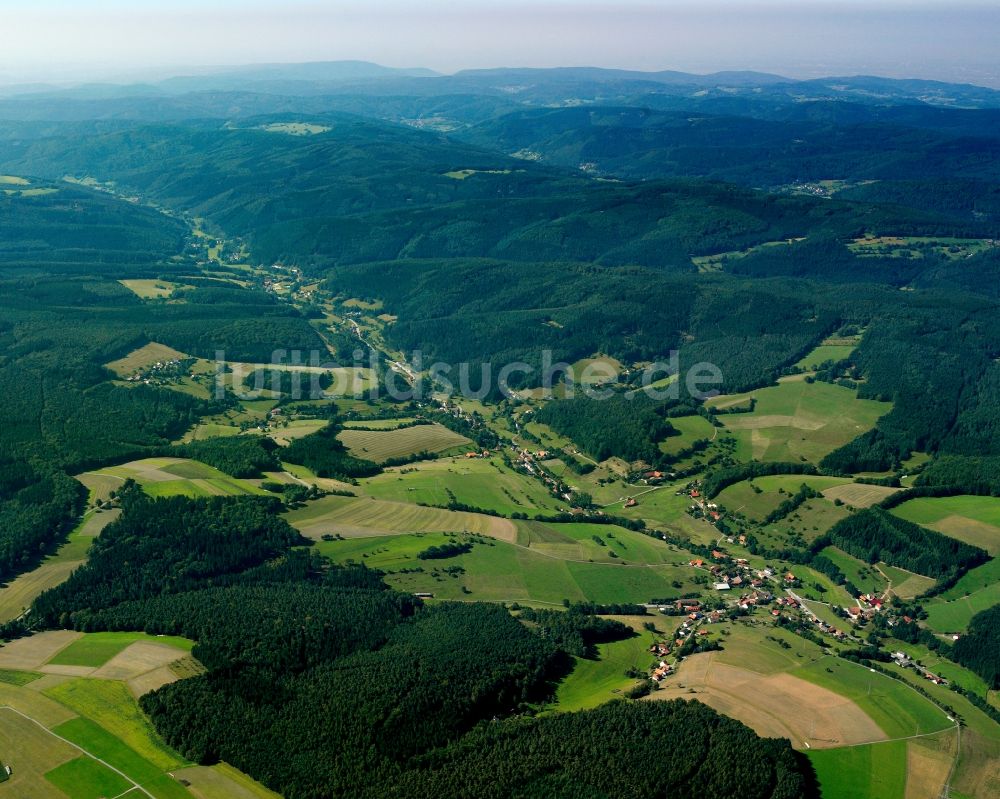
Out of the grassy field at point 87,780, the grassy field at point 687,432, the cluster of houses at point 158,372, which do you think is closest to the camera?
the grassy field at point 87,780

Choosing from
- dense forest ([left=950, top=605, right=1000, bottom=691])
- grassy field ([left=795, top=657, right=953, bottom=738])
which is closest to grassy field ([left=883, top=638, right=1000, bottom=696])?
dense forest ([left=950, top=605, right=1000, bottom=691])

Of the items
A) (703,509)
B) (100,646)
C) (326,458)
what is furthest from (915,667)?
(326,458)

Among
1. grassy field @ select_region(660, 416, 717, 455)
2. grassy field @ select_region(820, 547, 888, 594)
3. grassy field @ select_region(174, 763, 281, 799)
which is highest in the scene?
grassy field @ select_region(660, 416, 717, 455)

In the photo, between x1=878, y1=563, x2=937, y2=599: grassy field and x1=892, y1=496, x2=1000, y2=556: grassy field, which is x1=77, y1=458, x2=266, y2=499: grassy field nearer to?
x1=878, y1=563, x2=937, y2=599: grassy field

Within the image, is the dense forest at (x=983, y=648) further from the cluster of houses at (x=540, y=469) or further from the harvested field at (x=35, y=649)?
the harvested field at (x=35, y=649)

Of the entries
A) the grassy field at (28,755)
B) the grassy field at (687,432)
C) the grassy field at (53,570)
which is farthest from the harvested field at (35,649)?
the grassy field at (687,432)

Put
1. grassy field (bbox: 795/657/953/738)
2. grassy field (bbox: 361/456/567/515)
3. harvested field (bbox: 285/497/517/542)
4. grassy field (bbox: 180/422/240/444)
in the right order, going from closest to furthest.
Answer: grassy field (bbox: 795/657/953/738) → harvested field (bbox: 285/497/517/542) → grassy field (bbox: 361/456/567/515) → grassy field (bbox: 180/422/240/444)
